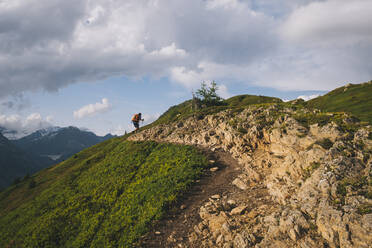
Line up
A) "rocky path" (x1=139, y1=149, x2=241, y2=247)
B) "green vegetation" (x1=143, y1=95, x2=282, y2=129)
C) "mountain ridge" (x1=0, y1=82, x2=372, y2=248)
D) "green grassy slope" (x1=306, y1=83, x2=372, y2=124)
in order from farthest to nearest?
1. "green grassy slope" (x1=306, y1=83, x2=372, y2=124)
2. "green vegetation" (x1=143, y1=95, x2=282, y2=129)
3. "rocky path" (x1=139, y1=149, x2=241, y2=247)
4. "mountain ridge" (x1=0, y1=82, x2=372, y2=248)

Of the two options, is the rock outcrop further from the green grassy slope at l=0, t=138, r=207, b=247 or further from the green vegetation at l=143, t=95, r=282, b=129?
the green vegetation at l=143, t=95, r=282, b=129

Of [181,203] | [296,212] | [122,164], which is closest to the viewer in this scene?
[296,212]

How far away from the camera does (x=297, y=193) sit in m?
13.4

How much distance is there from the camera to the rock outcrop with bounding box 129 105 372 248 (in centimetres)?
980

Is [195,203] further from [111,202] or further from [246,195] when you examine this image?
[111,202]

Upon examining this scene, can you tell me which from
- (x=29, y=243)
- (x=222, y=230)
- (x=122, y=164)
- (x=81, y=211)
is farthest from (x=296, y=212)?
(x=29, y=243)

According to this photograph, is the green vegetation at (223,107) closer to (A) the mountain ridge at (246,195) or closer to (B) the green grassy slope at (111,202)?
(A) the mountain ridge at (246,195)

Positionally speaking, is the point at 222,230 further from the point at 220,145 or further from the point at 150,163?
the point at 150,163

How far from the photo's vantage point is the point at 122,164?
3281cm

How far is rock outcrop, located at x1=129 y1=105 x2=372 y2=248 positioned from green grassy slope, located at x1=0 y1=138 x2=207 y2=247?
5210mm

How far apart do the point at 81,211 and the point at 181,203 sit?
1613cm

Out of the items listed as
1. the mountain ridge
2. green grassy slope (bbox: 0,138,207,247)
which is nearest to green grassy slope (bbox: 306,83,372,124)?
the mountain ridge

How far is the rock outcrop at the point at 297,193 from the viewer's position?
980 centimetres

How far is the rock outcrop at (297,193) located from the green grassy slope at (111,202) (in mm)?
5210
